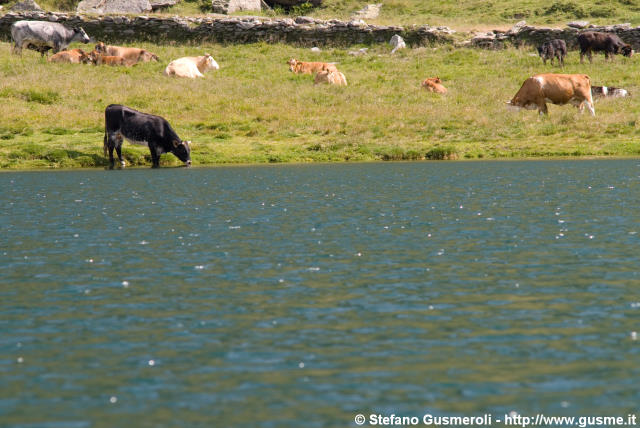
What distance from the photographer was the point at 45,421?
7.26 metres

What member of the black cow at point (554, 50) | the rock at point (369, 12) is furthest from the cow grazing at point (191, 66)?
the rock at point (369, 12)

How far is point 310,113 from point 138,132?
11.3 m

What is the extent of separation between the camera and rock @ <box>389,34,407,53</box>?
61.2 m

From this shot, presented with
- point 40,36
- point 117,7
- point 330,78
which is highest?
point 117,7

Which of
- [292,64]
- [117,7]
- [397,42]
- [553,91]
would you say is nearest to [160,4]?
[117,7]

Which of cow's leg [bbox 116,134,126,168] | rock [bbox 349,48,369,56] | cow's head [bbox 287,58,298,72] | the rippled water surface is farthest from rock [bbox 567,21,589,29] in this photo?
the rippled water surface

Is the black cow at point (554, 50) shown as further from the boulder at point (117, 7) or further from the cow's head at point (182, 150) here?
the boulder at point (117, 7)

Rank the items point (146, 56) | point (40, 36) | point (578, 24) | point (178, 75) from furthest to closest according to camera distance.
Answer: point (578, 24) < point (146, 56) < point (40, 36) < point (178, 75)

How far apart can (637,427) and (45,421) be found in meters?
4.83

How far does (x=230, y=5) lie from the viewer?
71.6m

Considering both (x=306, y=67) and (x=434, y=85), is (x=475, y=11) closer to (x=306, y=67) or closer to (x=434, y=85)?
Result: (x=306, y=67)

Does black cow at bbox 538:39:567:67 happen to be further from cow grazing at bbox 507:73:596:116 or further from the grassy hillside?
the grassy hillside

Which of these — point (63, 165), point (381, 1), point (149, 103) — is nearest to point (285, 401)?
point (63, 165)

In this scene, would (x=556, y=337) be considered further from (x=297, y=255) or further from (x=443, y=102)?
(x=443, y=102)
